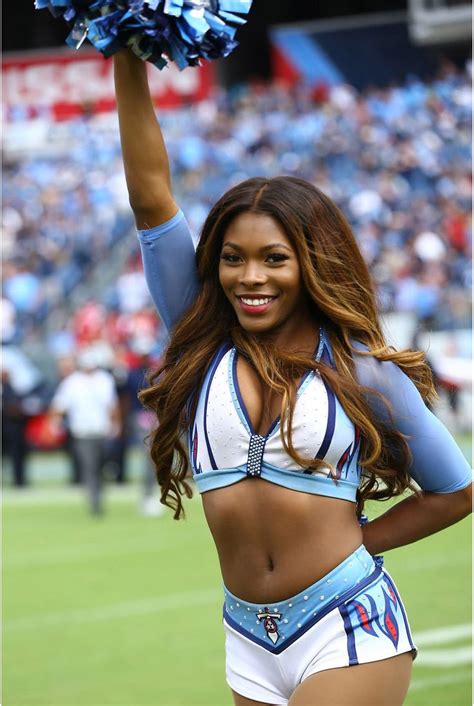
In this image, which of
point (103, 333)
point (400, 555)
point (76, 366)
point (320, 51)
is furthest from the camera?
point (320, 51)

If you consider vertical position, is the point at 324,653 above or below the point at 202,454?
below

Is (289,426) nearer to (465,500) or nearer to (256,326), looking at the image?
(256,326)

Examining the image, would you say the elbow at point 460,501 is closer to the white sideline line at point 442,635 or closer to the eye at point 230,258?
the eye at point 230,258

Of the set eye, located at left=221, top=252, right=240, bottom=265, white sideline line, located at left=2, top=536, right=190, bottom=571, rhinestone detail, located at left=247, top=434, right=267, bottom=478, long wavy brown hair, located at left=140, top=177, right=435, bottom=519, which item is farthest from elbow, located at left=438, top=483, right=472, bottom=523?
white sideline line, located at left=2, top=536, right=190, bottom=571

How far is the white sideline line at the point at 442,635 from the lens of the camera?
243 inches

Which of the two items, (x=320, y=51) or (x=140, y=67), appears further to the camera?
(x=320, y=51)

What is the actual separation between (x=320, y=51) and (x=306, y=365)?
84.6 feet

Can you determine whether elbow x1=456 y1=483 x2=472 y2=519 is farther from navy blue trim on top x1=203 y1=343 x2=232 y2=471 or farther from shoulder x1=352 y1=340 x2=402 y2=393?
navy blue trim on top x1=203 y1=343 x2=232 y2=471

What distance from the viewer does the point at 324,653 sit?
2543 mm

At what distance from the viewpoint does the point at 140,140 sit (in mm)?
2723

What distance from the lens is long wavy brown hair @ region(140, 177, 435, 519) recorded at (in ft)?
8.59

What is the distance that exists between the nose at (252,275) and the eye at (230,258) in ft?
0.12

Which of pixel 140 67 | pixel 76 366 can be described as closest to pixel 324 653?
pixel 140 67

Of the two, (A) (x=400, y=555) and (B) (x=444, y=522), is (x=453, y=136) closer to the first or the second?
(A) (x=400, y=555)
